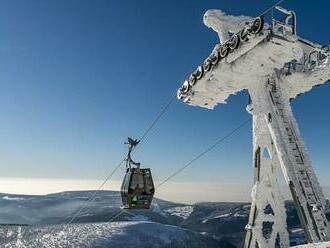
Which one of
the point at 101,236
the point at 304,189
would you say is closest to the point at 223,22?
the point at 304,189

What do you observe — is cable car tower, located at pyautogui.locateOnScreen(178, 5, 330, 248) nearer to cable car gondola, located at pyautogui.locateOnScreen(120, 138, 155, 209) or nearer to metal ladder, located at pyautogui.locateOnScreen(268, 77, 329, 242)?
metal ladder, located at pyautogui.locateOnScreen(268, 77, 329, 242)

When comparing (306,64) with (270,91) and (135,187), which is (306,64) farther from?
(135,187)

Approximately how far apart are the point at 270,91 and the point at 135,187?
10.2m

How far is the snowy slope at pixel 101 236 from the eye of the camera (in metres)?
121

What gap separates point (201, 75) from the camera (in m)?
17.9

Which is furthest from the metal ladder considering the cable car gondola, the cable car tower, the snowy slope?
the snowy slope

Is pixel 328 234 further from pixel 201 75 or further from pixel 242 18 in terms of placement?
pixel 242 18

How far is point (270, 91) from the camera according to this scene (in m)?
17.3

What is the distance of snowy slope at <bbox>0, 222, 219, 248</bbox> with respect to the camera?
120875mm

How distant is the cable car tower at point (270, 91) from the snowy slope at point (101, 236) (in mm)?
105595

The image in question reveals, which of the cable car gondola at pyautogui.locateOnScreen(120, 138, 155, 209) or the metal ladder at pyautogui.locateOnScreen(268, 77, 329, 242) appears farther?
the cable car gondola at pyautogui.locateOnScreen(120, 138, 155, 209)

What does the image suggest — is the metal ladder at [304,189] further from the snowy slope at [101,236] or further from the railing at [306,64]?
the snowy slope at [101,236]

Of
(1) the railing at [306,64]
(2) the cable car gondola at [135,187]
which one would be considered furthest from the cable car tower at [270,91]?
(2) the cable car gondola at [135,187]

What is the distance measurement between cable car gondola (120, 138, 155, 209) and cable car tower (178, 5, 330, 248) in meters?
6.17
